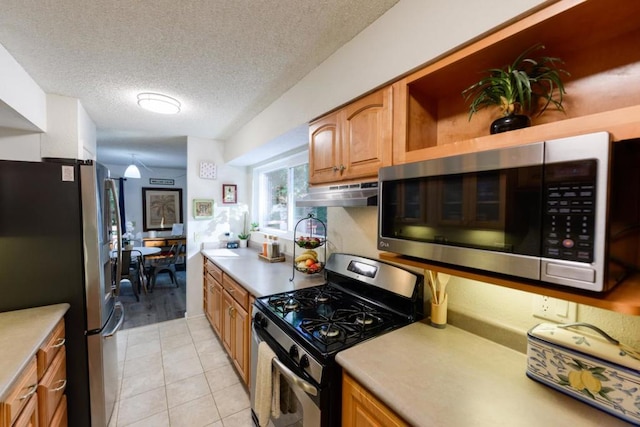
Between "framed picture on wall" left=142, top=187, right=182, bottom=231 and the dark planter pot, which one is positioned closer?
the dark planter pot

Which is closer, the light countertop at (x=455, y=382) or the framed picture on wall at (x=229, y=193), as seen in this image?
the light countertop at (x=455, y=382)

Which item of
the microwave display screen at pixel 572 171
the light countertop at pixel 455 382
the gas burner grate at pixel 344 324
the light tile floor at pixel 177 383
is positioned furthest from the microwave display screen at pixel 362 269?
the light tile floor at pixel 177 383

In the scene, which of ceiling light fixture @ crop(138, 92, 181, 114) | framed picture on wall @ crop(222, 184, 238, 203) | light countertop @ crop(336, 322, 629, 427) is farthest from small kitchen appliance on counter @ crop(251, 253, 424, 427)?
framed picture on wall @ crop(222, 184, 238, 203)

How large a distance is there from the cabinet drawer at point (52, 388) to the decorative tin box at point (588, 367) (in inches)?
78.2

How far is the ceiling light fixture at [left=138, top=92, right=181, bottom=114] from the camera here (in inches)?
85.8

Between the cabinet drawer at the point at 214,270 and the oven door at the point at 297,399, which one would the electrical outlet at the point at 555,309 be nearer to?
the oven door at the point at 297,399

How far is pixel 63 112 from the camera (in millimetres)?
2219

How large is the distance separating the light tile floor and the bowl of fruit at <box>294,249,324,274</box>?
1050mm

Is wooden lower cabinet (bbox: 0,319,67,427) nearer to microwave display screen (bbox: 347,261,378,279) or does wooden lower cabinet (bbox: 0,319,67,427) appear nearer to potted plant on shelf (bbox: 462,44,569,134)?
microwave display screen (bbox: 347,261,378,279)

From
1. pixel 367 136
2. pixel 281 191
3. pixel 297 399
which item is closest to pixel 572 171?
pixel 367 136

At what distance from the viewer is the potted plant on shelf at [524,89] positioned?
0.87m

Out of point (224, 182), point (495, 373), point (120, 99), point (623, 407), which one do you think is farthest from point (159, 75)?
point (623, 407)

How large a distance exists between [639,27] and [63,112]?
341 cm

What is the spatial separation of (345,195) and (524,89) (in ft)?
2.69
